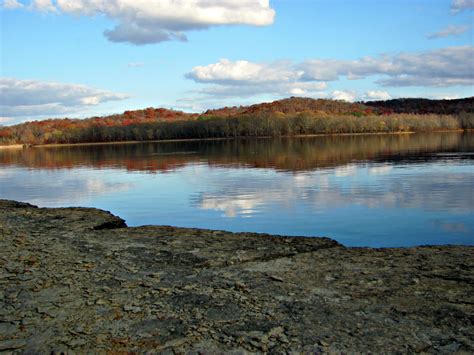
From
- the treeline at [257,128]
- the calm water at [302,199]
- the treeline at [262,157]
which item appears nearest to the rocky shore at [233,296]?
the calm water at [302,199]

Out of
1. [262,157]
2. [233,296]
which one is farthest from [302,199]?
[262,157]

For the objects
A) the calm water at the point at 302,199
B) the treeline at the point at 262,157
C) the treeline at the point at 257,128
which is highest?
the treeline at the point at 257,128

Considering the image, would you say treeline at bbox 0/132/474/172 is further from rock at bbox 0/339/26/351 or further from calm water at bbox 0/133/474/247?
rock at bbox 0/339/26/351

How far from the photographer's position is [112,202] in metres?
24.6

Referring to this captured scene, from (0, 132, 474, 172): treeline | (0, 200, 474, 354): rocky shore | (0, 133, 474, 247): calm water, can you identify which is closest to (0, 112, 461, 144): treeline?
(0, 132, 474, 172): treeline

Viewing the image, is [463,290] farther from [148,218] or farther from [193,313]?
[148,218]

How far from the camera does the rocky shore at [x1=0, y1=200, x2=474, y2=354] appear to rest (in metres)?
6.68

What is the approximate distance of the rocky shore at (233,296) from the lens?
6676mm

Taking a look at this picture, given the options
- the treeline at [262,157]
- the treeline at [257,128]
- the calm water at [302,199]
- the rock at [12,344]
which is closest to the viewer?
the rock at [12,344]

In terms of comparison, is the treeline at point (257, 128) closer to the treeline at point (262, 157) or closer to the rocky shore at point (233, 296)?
the treeline at point (262, 157)

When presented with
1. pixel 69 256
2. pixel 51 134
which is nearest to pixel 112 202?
pixel 69 256

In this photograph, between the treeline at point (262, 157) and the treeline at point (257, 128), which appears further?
the treeline at point (257, 128)

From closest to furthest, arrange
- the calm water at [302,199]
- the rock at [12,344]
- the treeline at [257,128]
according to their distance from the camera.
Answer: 1. the rock at [12,344]
2. the calm water at [302,199]
3. the treeline at [257,128]

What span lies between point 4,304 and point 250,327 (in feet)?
13.9
